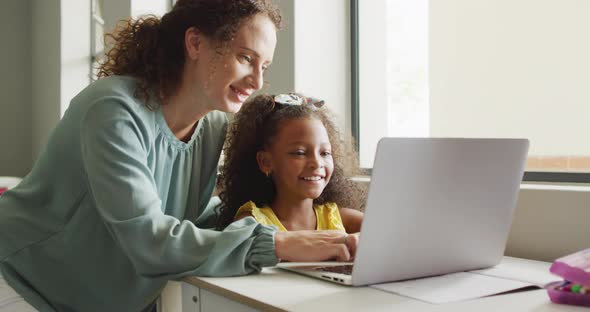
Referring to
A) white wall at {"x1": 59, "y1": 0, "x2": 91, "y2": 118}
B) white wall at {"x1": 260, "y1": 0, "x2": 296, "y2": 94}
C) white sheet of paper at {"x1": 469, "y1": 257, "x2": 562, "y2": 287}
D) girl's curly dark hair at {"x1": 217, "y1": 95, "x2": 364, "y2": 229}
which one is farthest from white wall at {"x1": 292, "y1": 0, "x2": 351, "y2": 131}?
white wall at {"x1": 59, "y1": 0, "x2": 91, "y2": 118}

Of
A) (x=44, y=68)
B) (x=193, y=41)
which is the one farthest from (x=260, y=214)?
(x=44, y=68)

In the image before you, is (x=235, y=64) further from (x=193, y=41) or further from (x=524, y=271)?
(x=524, y=271)

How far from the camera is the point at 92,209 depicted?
1.29 meters

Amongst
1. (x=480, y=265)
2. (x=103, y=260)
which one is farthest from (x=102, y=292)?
(x=480, y=265)

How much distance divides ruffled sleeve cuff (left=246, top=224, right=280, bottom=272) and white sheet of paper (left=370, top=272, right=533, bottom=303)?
0.66 feet

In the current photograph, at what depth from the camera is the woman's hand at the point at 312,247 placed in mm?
1053

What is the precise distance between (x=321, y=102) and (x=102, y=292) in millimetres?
680

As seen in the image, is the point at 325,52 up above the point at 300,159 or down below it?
above

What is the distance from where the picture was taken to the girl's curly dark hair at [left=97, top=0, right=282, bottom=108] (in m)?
1.31

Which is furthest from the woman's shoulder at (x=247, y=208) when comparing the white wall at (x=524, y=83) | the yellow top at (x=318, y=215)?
the white wall at (x=524, y=83)

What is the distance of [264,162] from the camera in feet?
4.76

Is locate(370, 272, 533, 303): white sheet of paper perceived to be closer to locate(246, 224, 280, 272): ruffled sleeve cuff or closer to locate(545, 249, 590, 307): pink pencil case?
locate(545, 249, 590, 307): pink pencil case

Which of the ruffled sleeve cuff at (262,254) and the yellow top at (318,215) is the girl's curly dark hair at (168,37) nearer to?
the yellow top at (318,215)

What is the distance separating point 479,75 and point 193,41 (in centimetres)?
113
